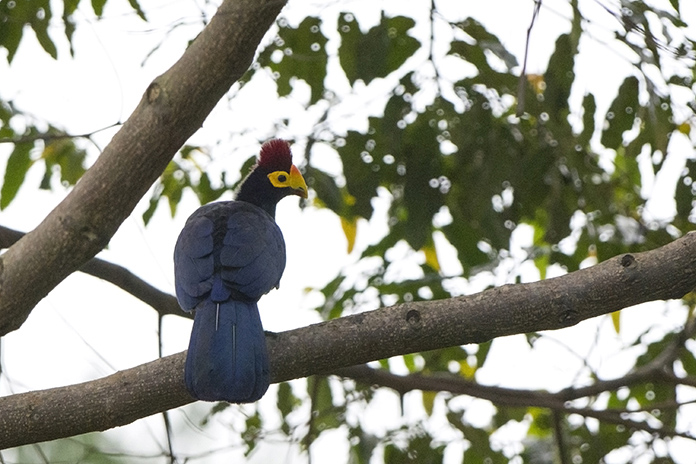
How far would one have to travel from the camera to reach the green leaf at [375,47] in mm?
3699

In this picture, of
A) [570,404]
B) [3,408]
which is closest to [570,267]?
[570,404]

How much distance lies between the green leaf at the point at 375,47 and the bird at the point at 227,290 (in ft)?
2.51

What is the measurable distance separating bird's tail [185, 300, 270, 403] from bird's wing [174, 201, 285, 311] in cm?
18

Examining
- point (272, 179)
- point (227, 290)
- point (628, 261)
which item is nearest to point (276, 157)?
point (272, 179)

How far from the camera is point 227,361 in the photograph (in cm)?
257

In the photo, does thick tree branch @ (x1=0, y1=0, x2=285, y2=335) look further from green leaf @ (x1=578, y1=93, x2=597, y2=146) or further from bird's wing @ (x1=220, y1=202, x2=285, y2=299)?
green leaf @ (x1=578, y1=93, x2=597, y2=146)

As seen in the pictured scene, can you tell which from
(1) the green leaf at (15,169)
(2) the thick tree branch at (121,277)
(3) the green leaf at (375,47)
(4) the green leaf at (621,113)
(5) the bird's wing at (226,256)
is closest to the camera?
(5) the bird's wing at (226,256)

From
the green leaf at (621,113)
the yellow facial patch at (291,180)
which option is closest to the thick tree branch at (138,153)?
the yellow facial patch at (291,180)

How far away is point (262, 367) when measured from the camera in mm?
2525

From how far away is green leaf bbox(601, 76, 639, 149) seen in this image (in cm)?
356

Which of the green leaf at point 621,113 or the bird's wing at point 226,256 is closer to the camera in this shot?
the bird's wing at point 226,256

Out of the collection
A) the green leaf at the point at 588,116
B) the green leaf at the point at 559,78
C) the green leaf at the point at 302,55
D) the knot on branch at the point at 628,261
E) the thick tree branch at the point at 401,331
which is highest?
the green leaf at the point at 302,55

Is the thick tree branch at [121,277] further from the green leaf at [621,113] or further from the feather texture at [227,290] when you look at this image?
the green leaf at [621,113]

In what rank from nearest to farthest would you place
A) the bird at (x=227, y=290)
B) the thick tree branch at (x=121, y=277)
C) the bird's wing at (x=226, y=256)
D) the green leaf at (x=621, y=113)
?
the bird at (x=227, y=290) < the bird's wing at (x=226, y=256) < the thick tree branch at (x=121, y=277) < the green leaf at (x=621, y=113)
